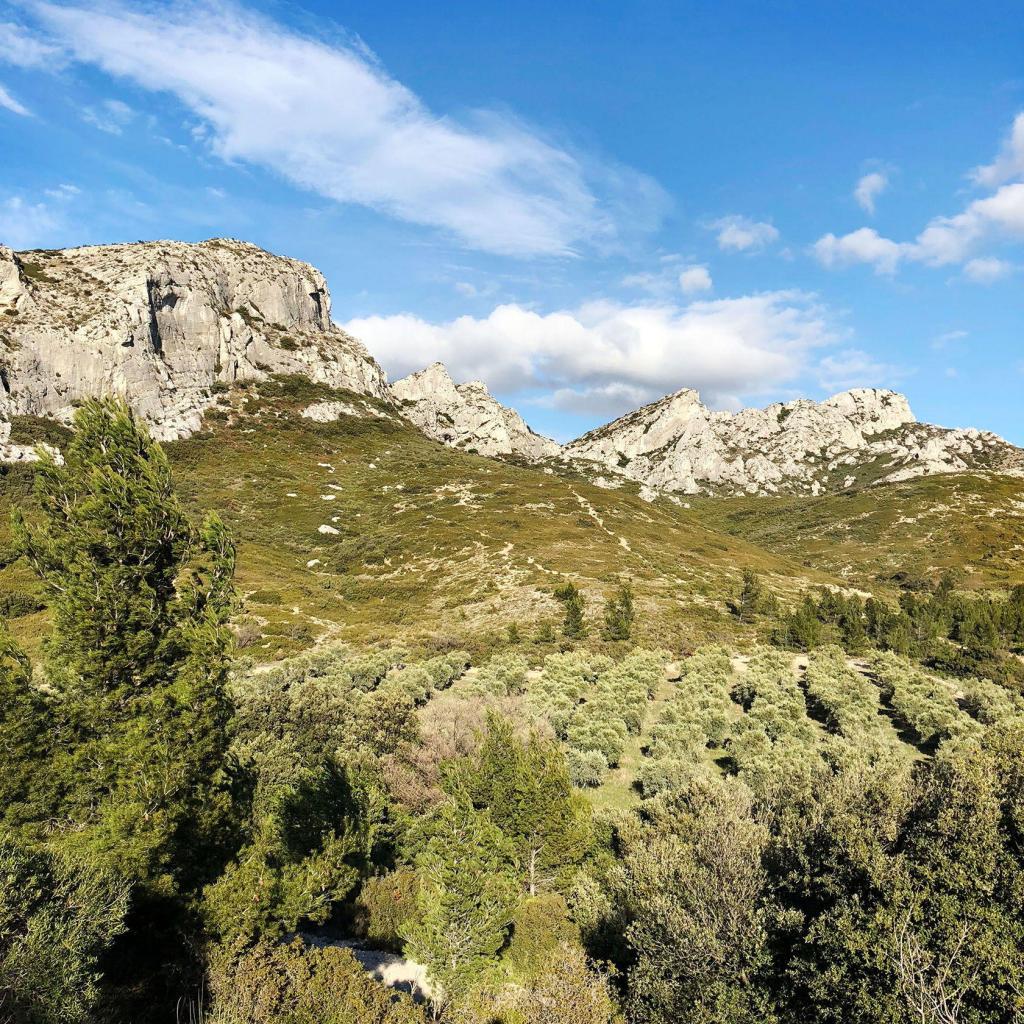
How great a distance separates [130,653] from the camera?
15.1m

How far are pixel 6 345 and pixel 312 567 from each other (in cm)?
10803

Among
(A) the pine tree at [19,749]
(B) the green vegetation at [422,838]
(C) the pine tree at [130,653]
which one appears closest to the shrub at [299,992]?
(B) the green vegetation at [422,838]

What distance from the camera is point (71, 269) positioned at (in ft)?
544

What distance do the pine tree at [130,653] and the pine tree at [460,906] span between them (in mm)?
6374

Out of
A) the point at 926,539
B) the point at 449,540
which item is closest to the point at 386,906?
the point at 449,540

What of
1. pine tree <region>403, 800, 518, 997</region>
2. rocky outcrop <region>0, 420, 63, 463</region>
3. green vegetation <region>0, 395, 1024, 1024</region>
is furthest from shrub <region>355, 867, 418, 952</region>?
rocky outcrop <region>0, 420, 63, 463</region>

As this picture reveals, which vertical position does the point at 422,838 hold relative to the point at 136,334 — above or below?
below

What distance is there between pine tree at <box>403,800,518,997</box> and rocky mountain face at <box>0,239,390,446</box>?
146 meters

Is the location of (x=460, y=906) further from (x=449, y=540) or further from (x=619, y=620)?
(x=449, y=540)

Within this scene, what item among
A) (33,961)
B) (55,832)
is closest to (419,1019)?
(33,961)

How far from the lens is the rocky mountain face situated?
134m

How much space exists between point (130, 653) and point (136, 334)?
172 m

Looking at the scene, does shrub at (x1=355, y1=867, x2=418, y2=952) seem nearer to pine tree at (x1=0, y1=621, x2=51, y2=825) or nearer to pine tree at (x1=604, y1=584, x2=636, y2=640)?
pine tree at (x1=0, y1=621, x2=51, y2=825)

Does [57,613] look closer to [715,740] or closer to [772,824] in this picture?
[772,824]
